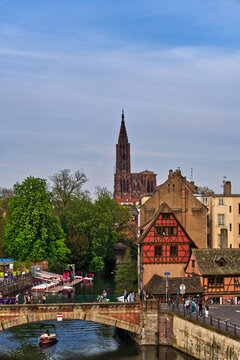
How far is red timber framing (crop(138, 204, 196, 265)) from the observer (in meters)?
69.6

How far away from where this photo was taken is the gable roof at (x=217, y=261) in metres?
61.4

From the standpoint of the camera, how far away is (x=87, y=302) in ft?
171

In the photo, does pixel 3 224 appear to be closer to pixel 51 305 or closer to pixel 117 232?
pixel 117 232

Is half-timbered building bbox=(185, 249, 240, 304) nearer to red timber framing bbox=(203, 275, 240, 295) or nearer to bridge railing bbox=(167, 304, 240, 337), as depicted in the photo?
red timber framing bbox=(203, 275, 240, 295)

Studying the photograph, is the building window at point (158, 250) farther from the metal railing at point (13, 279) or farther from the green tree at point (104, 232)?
the green tree at point (104, 232)

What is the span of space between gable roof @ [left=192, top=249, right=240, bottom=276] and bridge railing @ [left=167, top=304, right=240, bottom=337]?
789 centimetres

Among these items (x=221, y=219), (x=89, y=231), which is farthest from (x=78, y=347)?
(x=89, y=231)

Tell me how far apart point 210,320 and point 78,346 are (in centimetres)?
1271

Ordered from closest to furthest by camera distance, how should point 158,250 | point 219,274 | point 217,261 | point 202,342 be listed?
point 202,342
point 219,274
point 217,261
point 158,250

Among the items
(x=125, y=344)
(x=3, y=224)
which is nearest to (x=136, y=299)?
(x=125, y=344)

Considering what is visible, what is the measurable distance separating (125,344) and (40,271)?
4434cm

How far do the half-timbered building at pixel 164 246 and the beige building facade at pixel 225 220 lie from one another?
8.42 meters

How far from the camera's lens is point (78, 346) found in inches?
2042

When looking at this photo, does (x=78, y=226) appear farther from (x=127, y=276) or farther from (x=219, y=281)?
(x=219, y=281)
